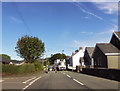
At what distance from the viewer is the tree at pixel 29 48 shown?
4762 centimetres

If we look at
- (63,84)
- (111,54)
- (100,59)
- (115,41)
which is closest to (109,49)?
(111,54)

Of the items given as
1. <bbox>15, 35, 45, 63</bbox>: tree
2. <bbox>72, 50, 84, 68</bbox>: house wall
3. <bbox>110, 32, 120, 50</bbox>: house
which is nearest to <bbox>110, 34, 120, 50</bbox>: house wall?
<bbox>110, 32, 120, 50</bbox>: house

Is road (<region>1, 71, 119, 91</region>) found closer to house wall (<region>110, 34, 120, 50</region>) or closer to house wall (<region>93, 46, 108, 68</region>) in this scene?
house wall (<region>93, 46, 108, 68</region>)

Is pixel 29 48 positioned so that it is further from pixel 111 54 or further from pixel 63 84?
pixel 63 84

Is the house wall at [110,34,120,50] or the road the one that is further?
the house wall at [110,34,120,50]

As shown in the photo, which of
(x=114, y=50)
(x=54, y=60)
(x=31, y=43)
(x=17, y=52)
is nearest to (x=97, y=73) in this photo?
(x=114, y=50)

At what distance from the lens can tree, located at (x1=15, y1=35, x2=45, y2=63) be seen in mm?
47625

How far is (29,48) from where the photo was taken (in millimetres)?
47312

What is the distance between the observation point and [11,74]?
28984 mm

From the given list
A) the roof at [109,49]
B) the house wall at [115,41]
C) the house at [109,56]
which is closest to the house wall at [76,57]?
the house wall at [115,41]

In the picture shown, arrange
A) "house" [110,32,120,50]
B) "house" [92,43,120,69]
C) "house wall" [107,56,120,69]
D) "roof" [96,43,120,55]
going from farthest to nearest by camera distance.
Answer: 1. "house" [110,32,120,50]
2. "roof" [96,43,120,55]
3. "house" [92,43,120,69]
4. "house wall" [107,56,120,69]

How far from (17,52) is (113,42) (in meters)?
27.9

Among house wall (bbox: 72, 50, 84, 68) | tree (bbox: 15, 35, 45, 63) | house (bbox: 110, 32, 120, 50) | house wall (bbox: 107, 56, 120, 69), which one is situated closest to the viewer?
house wall (bbox: 107, 56, 120, 69)

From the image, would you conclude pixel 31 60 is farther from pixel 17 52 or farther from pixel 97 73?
→ pixel 97 73
